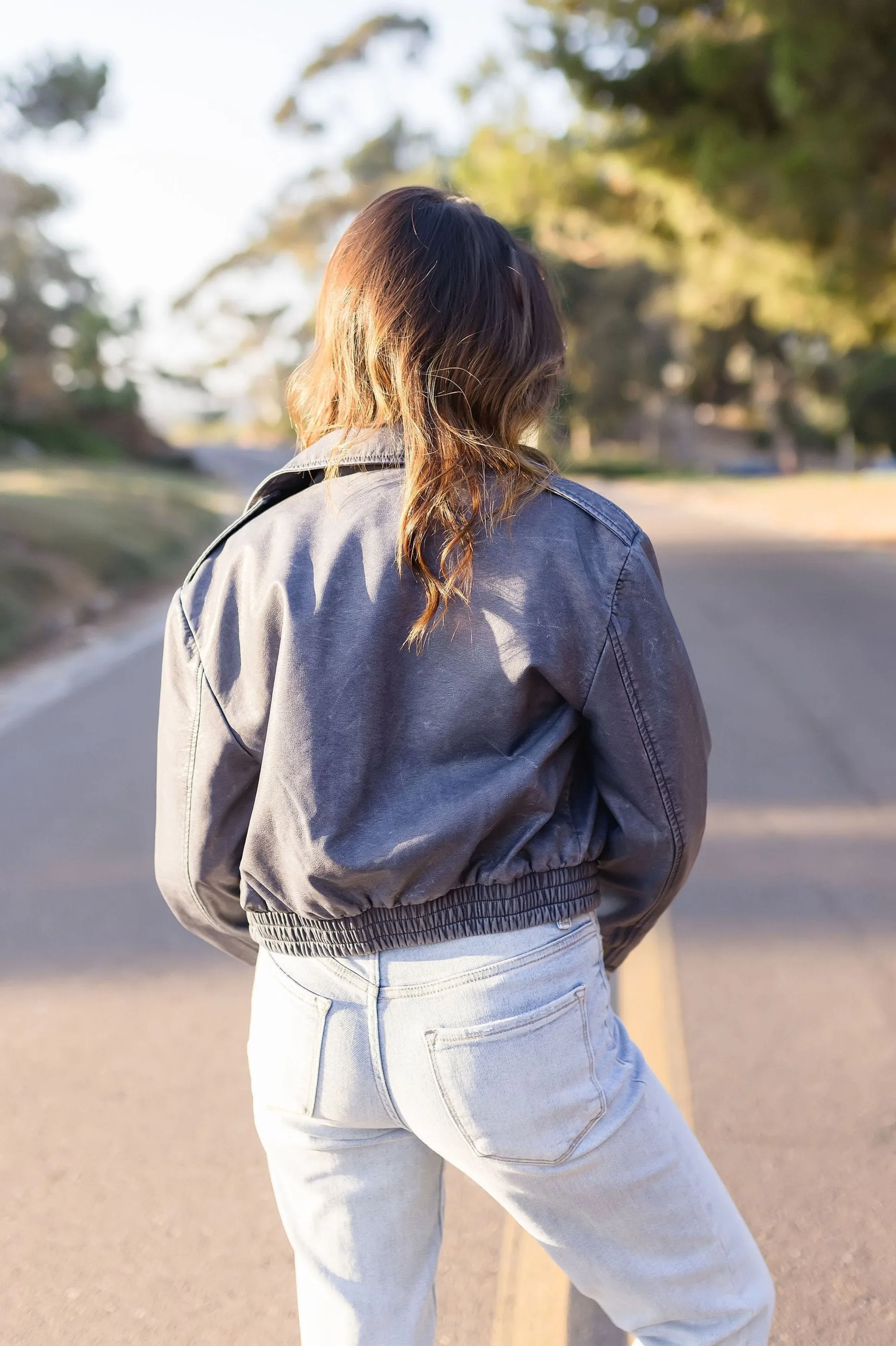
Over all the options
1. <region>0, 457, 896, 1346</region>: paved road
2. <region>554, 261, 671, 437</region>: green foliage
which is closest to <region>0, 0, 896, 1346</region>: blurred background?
<region>0, 457, 896, 1346</region>: paved road

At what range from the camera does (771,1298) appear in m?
1.62

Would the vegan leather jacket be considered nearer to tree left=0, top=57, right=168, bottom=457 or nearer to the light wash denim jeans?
the light wash denim jeans

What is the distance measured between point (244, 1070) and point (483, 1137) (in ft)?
6.96

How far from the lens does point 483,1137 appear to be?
1.51 metres

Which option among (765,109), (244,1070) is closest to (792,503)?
(765,109)

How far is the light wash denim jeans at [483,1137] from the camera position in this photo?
150 centimetres

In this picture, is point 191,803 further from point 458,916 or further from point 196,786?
point 458,916

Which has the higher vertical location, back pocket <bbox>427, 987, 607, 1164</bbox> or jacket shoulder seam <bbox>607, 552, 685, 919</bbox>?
jacket shoulder seam <bbox>607, 552, 685, 919</bbox>

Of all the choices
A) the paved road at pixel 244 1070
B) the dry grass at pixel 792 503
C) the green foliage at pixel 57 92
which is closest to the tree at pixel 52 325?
the green foliage at pixel 57 92

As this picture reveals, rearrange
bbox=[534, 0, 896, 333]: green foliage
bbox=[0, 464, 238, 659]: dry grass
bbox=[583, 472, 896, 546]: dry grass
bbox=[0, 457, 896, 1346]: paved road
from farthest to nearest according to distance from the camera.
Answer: bbox=[583, 472, 896, 546]: dry grass
bbox=[534, 0, 896, 333]: green foliage
bbox=[0, 464, 238, 659]: dry grass
bbox=[0, 457, 896, 1346]: paved road

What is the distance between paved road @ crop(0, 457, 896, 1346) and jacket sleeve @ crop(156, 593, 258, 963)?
121 cm

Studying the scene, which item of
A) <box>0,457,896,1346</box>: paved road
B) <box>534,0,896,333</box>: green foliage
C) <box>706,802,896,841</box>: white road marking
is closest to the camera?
<box>0,457,896,1346</box>: paved road

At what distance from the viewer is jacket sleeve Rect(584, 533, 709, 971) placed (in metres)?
1.51

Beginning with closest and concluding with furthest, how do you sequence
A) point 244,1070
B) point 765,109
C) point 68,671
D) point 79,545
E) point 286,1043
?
point 286,1043, point 244,1070, point 68,671, point 79,545, point 765,109
